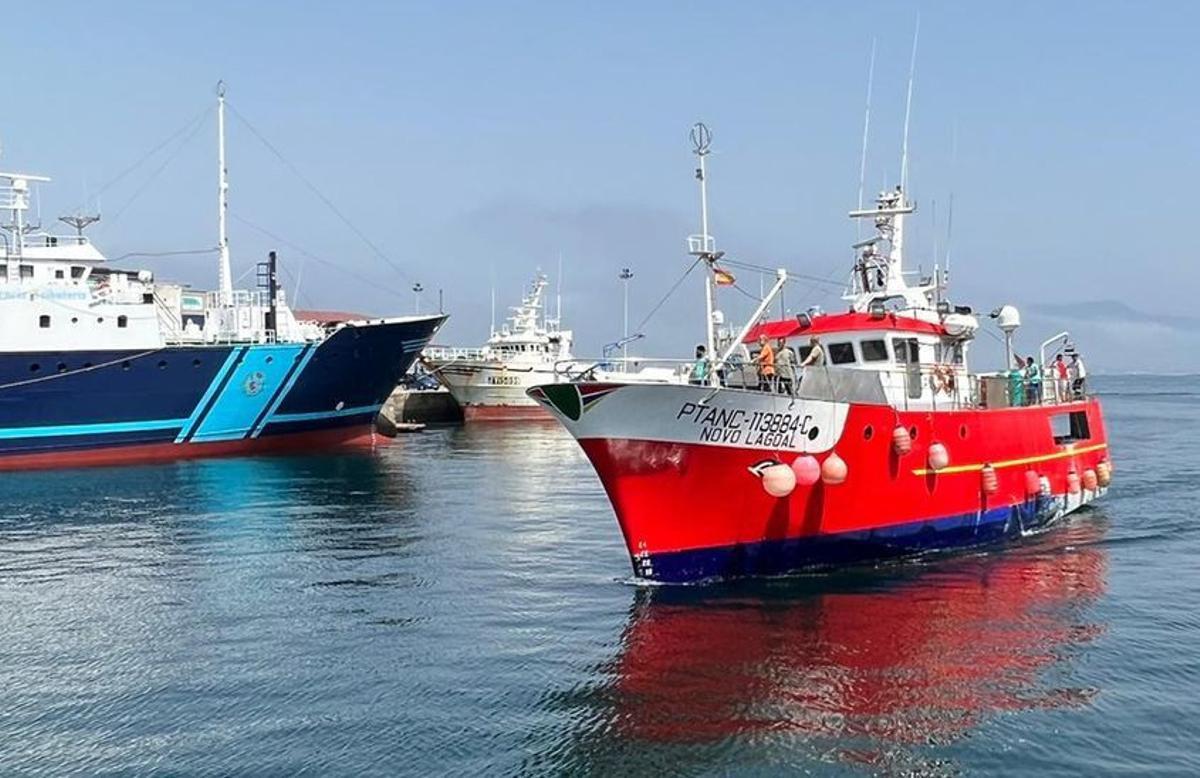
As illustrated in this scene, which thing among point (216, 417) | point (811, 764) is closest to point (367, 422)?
point (216, 417)

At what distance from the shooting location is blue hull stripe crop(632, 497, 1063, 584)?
638 inches

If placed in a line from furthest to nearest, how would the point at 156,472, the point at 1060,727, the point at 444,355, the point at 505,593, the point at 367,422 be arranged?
the point at 444,355
the point at 367,422
the point at 156,472
the point at 505,593
the point at 1060,727

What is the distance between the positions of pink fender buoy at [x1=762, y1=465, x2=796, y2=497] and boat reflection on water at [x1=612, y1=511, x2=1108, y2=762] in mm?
1802

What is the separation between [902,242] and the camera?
23391mm

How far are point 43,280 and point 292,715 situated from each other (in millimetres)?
36950

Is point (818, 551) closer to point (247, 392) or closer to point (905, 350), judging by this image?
point (905, 350)

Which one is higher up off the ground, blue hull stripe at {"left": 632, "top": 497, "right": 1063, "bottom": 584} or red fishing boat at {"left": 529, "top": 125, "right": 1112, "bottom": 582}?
red fishing boat at {"left": 529, "top": 125, "right": 1112, "bottom": 582}

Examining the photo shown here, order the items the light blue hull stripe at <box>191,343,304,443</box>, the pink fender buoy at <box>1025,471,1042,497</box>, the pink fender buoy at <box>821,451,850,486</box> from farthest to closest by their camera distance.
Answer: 1. the light blue hull stripe at <box>191,343,304,443</box>
2. the pink fender buoy at <box>1025,471,1042,497</box>
3. the pink fender buoy at <box>821,451,850,486</box>

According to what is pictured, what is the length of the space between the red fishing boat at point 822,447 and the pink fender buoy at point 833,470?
1.2 inches

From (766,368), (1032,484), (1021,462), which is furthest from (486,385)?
(766,368)

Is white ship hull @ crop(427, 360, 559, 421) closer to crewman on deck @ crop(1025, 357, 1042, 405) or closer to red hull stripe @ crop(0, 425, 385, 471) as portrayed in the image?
red hull stripe @ crop(0, 425, 385, 471)

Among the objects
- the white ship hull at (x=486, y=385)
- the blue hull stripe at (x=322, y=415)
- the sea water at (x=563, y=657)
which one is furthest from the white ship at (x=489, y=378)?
the sea water at (x=563, y=657)

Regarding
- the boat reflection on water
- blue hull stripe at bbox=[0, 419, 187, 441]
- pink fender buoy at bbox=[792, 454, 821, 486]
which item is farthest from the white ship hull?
pink fender buoy at bbox=[792, 454, 821, 486]

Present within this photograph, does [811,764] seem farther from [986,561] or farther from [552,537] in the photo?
[552,537]
